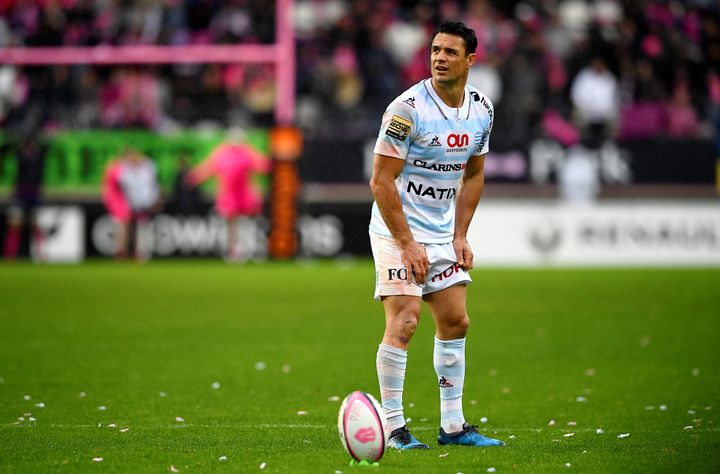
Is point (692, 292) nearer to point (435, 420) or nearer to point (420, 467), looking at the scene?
point (435, 420)

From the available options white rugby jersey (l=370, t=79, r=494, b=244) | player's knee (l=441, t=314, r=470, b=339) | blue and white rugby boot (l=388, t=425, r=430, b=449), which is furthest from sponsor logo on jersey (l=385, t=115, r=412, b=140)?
blue and white rugby boot (l=388, t=425, r=430, b=449)

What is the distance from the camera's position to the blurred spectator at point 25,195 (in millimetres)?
25109

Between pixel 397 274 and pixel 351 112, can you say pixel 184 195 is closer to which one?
pixel 351 112

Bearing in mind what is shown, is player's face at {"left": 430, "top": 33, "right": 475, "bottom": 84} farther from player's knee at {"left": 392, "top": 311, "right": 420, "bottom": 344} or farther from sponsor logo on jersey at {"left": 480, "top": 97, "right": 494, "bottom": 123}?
player's knee at {"left": 392, "top": 311, "right": 420, "bottom": 344}

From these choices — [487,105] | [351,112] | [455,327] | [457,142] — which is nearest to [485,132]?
[487,105]

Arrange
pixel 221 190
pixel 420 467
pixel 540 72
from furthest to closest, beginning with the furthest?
1. pixel 540 72
2. pixel 221 190
3. pixel 420 467

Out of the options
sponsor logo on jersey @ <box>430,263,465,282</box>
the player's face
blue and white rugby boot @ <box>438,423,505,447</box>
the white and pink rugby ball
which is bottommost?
blue and white rugby boot @ <box>438,423,505,447</box>

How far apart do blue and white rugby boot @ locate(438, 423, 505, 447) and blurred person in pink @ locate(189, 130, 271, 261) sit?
57.6ft

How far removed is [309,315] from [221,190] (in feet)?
30.8

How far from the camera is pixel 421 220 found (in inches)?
291

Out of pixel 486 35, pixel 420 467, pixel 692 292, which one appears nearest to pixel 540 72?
pixel 486 35

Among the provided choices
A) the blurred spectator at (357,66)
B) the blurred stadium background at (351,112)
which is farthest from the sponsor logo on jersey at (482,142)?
the blurred spectator at (357,66)

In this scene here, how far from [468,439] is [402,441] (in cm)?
41

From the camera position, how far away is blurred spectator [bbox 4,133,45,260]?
25.1 m
